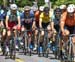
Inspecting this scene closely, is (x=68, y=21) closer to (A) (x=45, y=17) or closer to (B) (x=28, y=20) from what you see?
(A) (x=45, y=17)

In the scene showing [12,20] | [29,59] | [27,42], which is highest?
[12,20]

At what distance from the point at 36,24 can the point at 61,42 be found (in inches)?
144

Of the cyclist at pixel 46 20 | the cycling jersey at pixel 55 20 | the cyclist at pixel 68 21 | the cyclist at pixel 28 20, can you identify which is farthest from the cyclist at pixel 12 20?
the cyclist at pixel 68 21

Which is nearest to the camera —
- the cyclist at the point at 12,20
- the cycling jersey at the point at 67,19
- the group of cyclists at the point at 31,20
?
the cycling jersey at the point at 67,19

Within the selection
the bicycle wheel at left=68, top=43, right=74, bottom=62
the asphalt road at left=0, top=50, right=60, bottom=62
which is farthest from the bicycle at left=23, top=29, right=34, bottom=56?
the bicycle wheel at left=68, top=43, right=74, bottom=62

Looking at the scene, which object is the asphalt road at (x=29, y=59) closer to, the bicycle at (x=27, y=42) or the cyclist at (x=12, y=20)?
the bicycle at (x=27, y=42)

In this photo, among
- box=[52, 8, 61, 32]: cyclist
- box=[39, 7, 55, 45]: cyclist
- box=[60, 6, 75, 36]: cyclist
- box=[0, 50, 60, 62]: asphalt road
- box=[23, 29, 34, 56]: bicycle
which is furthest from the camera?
box=[23, 29, 34, 56]: bicycle

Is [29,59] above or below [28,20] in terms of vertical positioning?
below

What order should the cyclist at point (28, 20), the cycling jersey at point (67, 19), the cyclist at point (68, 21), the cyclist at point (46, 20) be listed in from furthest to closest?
the cyclist at point (28, 20) < the cyclist at point (46, 20) < the cycling jersey at point (67, 19) < the cyclist at point (68, 21)

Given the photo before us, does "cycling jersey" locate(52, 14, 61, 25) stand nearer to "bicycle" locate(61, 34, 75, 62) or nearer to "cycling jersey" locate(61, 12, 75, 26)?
"cycling jersey" locate(61, 12, 75, 26)

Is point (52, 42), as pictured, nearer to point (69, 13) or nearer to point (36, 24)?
point (36, 24)

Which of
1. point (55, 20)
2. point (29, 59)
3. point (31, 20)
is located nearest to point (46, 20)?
point (55, 20)

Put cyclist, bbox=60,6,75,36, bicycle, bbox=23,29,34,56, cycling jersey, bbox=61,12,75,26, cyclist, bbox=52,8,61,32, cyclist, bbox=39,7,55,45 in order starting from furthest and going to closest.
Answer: bicycle, bbox=23,29,34,56, cyclist, bbox=52,8,61,32, cyclist, bbox=39,7,55,45, cycling jersey, bbox=61,12,75,26, cyclist, bbox=60,6,75,36

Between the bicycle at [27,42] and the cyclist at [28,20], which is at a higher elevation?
the cyclist at [28,20]
